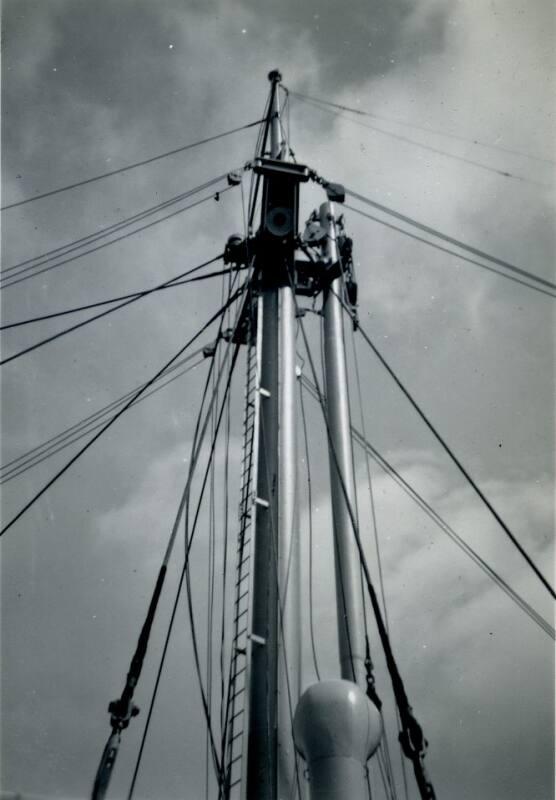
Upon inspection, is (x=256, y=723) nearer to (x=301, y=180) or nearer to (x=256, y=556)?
(x=256, y=556)

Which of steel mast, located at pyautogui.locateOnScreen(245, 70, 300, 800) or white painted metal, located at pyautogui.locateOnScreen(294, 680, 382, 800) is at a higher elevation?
steel mast, located at pyautogui.locateOnScreen(245, 70, 300, 800)

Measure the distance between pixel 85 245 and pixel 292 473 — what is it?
4712mm

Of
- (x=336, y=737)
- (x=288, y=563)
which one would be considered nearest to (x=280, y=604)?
(x=288, y=563)

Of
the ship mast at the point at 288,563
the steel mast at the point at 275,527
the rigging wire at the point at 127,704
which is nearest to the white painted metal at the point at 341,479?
the ship mast at the point at 288,563

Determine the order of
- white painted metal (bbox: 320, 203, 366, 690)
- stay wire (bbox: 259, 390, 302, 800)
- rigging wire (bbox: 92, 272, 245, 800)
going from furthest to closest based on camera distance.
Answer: white painted metal (bbox: 320, 203, 366, 690) → stay wire (bbox: 259, 390, 302, 800) → rigging wire (bbox: 92, 272, 245, 800)

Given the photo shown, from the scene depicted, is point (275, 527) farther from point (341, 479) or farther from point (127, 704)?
point (127, 704)

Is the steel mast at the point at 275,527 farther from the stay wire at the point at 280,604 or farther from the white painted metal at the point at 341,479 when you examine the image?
the white painted metal at the point at 341,479

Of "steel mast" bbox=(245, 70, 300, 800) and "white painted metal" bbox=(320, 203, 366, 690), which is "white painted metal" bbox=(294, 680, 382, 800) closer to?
"steel mast" bbox=(245, 70, 300, 800)

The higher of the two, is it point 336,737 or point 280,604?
point 280,604

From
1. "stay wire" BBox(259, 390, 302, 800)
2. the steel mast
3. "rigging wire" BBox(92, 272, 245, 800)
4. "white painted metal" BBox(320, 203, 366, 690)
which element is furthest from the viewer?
Answer: "white painted metal" BBox(320, 203, 366, 690)

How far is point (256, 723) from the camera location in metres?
5.79

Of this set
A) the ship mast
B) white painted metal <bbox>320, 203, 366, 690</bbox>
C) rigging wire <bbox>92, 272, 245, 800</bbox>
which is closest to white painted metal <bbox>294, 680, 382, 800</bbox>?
the ship mast

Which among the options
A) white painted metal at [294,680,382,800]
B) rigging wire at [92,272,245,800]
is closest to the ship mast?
white painted metal at [294,680,382,800]

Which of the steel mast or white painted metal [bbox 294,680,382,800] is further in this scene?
the steel mast
